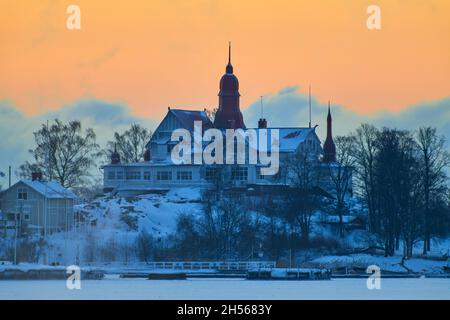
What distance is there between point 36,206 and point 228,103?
26.6 meters

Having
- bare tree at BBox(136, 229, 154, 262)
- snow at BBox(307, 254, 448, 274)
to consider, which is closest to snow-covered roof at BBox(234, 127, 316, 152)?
bare tree at BBox(136, 229, 154, 262)

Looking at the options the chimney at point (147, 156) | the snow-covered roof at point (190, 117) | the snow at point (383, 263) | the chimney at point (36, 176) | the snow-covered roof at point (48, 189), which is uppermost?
the snow-covered roof at point (190, 117)

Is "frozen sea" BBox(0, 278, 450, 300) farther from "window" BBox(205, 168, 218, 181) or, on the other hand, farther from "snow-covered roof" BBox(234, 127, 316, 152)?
"snow-covered roof" BBox(234, 127, 316, 152)

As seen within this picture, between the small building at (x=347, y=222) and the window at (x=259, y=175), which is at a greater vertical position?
the window at (x=259, y=175)

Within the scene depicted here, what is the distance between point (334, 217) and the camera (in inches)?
5733

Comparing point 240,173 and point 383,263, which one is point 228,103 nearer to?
point 240,173

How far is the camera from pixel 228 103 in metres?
166

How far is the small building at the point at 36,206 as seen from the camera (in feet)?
467

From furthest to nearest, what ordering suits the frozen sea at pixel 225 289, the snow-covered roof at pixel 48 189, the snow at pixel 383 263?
1. the snow-covered roof at pixel 48 189
2. the snow at pixel 383 263
3. the frozen sea at pixel 225 289

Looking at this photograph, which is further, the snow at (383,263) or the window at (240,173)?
the window at (240,173)

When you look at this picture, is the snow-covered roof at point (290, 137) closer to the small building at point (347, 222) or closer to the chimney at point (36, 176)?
the small building at point (347, 222)

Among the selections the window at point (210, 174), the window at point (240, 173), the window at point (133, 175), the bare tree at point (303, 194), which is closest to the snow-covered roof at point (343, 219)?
the bare tree at point (303, 194)

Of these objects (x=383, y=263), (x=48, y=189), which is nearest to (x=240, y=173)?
(x=48, y=189)
